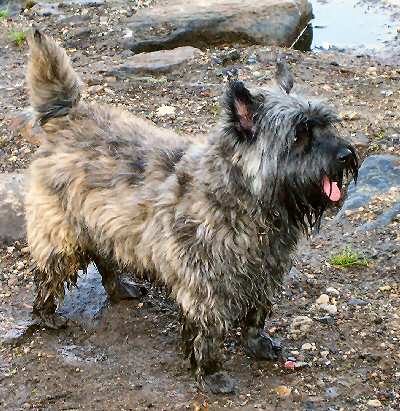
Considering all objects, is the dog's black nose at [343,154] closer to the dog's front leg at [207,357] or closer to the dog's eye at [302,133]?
the dog's eye at [302,133]

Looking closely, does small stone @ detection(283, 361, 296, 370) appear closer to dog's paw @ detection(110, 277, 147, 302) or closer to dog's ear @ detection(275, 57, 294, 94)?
dog's paw @ detection(110, 277, 147, 302)

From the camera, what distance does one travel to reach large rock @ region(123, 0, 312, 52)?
9.98 metres

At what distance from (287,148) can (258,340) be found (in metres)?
1.62

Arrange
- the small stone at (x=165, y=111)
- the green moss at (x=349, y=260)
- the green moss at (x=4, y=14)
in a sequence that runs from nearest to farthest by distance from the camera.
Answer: the green moss at (x=349, y=260) → the small stone at (x=165, y=111) → the green moss at (x=4, y=14)

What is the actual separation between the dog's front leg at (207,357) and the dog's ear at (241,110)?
1256 mm

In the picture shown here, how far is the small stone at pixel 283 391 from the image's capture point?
489 centimetres

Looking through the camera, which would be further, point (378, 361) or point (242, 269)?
point (378, 361)

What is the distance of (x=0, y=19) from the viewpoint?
37.0 ft

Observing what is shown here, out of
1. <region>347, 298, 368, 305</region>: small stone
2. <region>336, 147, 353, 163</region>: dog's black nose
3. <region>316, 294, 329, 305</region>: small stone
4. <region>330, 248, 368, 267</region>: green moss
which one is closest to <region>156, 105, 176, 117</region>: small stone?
<region>330, 248, 368, 267</region>: green moss

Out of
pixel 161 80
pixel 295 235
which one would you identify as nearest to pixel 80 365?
pixel 295 235

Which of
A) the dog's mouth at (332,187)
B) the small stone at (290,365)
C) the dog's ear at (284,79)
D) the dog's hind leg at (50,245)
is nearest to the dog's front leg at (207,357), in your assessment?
Result: the small stone at (290,365)

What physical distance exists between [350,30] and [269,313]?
740 centimetres

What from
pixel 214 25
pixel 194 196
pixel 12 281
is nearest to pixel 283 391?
pixel 194 196

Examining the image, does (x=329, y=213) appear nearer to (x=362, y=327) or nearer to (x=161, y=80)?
(x=362, y=327)
